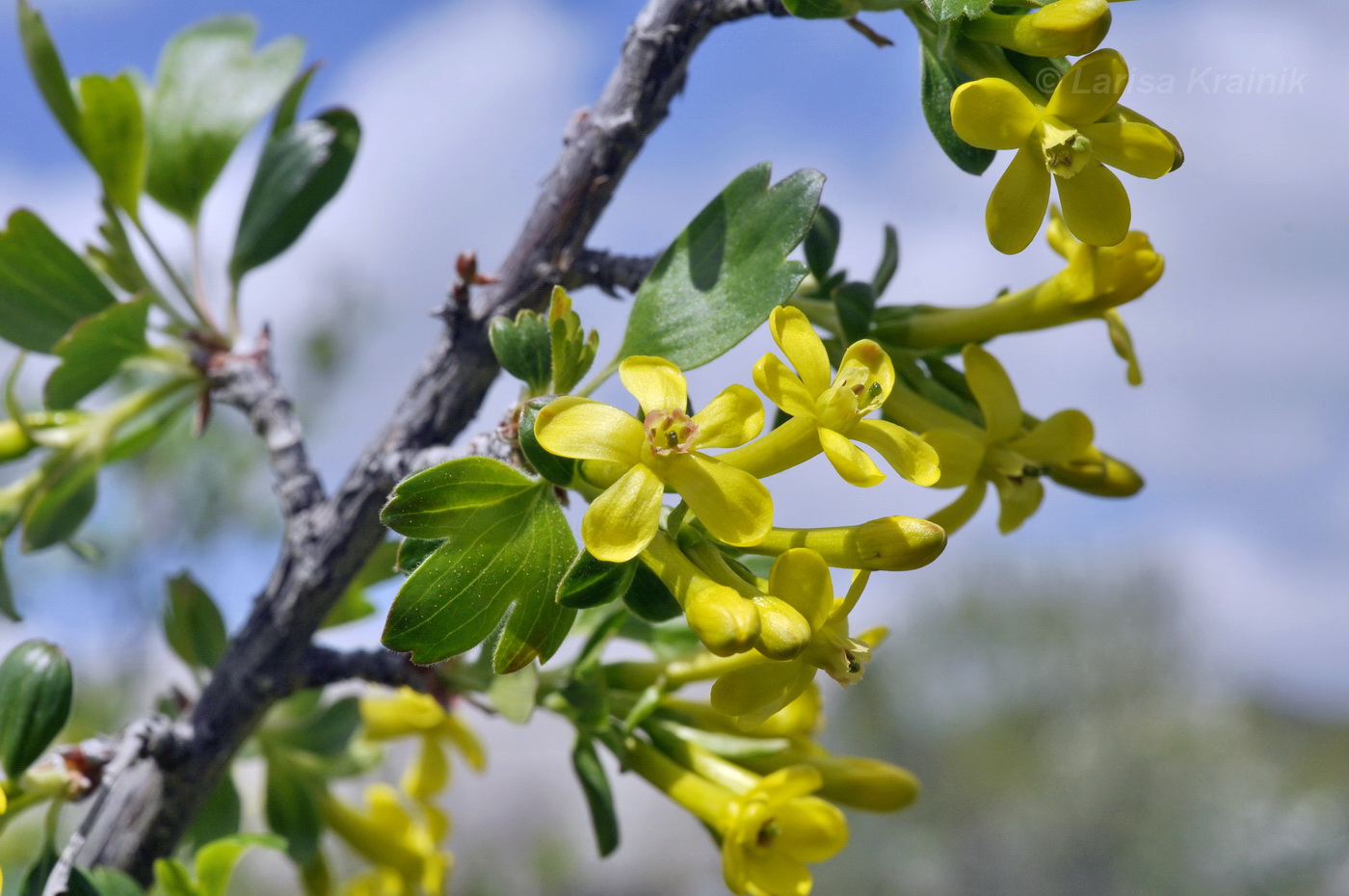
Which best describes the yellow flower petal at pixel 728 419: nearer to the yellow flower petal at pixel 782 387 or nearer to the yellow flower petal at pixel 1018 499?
the yellow flower petal at pixel 782 387

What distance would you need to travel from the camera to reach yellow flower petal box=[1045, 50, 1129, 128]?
59 cm

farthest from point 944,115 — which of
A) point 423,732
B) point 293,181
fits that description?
point 423,732

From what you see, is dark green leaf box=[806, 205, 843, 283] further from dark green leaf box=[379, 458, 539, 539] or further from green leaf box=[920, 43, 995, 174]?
dark green leaf box=[379, 458, 539, 539]

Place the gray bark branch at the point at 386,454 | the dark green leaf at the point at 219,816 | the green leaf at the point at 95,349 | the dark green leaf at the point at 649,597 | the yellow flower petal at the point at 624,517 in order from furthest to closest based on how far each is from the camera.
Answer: the dark green leaf at the point at 219,816 < the green leaf at the point at 95,349 < the gray bark branch at the point at 386,454 < the dark green leaf at the point at 649,597 < the yellow flower petal at the point at 624,517

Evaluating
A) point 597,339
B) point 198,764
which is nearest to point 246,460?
point 198,764

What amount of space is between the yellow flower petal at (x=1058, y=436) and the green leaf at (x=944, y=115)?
22cm

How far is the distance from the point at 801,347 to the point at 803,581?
140 mm

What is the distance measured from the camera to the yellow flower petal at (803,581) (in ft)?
1.91

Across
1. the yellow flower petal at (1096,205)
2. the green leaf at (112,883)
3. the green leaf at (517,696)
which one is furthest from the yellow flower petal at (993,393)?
the green leaf at (112,883)

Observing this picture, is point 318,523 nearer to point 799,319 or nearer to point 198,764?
point 198,764

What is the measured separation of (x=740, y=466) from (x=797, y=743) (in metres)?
0.48

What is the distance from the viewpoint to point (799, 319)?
2.00 feet

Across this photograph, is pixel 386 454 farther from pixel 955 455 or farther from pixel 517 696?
pixel 955 455

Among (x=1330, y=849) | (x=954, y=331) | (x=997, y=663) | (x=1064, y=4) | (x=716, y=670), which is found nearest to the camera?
(x=1064, y=4)
